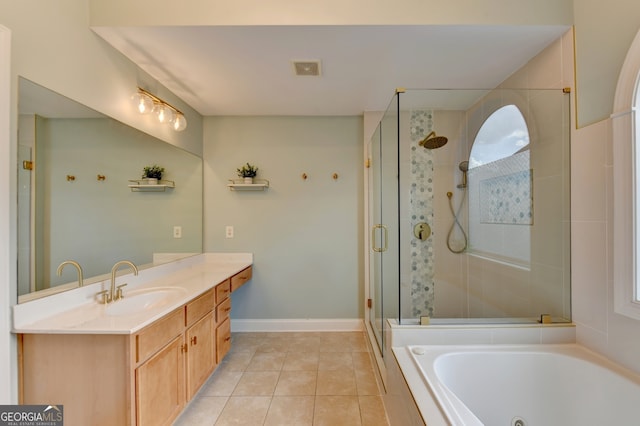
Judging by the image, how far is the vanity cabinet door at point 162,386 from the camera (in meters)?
1.24

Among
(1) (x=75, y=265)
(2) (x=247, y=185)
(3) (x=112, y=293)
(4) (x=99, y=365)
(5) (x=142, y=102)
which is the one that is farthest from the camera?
(2) (x=247, y=185)

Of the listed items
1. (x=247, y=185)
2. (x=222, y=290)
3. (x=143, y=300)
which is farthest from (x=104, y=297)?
(x=247, y=185)

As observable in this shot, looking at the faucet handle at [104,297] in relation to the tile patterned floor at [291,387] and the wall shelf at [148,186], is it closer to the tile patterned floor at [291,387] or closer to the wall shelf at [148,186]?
the wall shelf at [148,186]

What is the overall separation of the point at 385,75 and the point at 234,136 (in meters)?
1.69

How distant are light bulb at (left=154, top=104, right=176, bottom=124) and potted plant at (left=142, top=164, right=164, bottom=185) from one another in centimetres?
37

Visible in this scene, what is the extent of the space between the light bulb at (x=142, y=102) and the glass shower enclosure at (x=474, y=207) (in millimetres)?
1775

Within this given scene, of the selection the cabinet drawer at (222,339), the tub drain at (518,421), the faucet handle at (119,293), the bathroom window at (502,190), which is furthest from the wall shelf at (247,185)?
the tub drain at (518,421)

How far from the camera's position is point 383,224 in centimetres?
227

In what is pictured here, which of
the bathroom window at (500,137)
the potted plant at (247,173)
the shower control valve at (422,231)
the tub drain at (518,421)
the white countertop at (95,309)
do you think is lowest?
the tub drain at (518,421)

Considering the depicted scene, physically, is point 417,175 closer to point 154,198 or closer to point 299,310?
point 299,310

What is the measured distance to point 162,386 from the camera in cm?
139

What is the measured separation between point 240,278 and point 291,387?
105 cm

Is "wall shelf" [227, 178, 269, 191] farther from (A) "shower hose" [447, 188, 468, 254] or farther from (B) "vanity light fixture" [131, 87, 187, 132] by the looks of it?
(A) "shower hose" [447, 188, 468, 254]

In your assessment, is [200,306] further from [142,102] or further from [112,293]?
[142,102]
